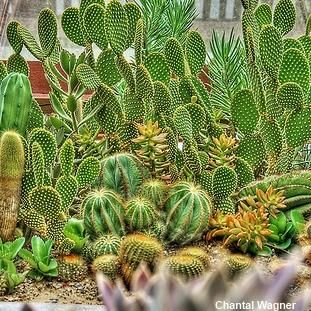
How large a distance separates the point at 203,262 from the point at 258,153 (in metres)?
0.58

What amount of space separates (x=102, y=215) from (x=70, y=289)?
23cm

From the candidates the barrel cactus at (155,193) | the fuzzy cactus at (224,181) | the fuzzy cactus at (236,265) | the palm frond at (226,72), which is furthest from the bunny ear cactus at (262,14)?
the fuzzy cactus at (236,265)

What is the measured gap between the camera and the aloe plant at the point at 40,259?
183 cm

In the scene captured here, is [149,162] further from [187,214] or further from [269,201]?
[269,201]

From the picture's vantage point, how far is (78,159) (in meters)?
2.28

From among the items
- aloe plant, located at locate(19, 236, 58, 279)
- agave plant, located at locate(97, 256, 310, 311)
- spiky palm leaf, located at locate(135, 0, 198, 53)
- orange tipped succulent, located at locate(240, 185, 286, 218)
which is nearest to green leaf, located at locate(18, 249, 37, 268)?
aloe plant, located at locate(19, 236, 58, 279)

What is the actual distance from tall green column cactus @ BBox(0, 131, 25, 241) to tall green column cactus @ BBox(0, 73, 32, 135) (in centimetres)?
15

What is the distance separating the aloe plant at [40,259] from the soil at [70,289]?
0.08ft

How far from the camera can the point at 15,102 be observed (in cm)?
201

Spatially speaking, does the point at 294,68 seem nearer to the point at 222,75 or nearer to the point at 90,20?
the point at 222,75

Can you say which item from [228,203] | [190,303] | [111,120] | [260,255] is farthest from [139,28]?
[190,303]

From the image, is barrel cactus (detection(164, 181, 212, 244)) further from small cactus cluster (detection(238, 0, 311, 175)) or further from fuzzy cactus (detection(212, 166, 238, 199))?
small cactus cluster (detection(238, 0, 311, 175))

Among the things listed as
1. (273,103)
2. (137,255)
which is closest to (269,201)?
(273,103)

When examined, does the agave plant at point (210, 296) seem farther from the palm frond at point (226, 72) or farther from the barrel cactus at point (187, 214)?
the palm frond at point (226, 72)
